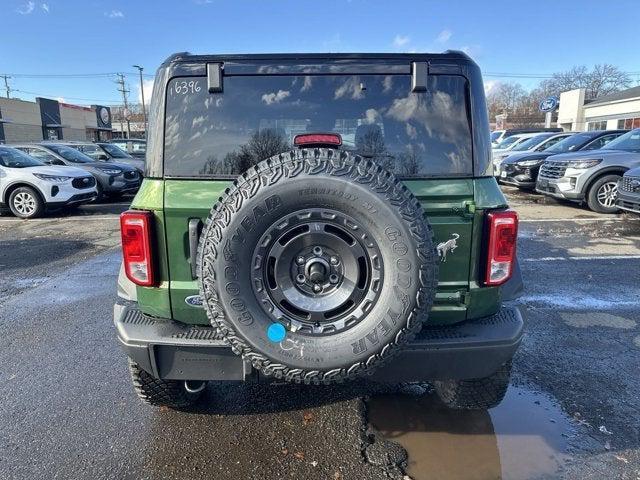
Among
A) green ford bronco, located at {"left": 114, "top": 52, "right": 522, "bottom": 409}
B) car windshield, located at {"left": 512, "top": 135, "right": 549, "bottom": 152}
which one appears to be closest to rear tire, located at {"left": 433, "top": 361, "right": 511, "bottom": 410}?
green ford bronco, located at {"left": 114, "top": 52, "right": 522, "bottom": 409}

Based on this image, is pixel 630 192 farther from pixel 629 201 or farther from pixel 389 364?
pixel 389 364

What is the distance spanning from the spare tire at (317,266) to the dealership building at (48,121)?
41.3 m

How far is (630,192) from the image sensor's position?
8.45 m

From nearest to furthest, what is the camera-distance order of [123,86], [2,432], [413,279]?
1. [413,279]
2. [2,432]
3. [123,86]

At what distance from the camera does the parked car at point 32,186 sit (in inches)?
414

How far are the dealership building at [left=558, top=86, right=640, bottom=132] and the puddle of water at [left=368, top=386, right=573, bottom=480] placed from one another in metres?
41.3

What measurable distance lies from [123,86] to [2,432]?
87.2m

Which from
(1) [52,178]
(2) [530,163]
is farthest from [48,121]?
(2) [530,163]

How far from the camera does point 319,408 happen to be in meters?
3.08

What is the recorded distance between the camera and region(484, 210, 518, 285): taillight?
94.0 inches

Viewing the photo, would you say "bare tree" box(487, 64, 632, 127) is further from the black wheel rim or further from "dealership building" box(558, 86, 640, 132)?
the black wheel rim

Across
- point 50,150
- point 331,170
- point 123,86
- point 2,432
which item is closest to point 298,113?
point 331,170

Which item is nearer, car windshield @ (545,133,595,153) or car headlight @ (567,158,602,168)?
car headlight @ (567,158,602,168)

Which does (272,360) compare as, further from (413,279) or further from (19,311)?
(19,311)
